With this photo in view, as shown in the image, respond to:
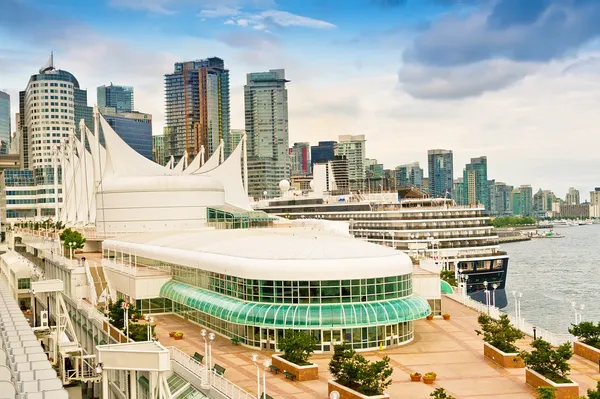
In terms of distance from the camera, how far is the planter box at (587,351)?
1325 inches

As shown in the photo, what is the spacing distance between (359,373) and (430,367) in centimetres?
701

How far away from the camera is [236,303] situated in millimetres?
40219

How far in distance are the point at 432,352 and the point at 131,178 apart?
52.4m

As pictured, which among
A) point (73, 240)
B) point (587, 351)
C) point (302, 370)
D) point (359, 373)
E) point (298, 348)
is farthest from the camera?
point (73, 240)

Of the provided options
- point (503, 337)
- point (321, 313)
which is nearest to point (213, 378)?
point (321, 313)

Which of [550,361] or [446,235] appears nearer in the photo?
A: [550,361]

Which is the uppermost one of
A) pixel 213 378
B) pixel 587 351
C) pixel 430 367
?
pixel 213 378

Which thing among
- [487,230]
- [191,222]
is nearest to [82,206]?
[191,222]

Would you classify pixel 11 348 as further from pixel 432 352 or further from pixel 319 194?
pixel 319 194

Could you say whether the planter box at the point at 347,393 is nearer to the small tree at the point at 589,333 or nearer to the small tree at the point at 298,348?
the small tree at the point at 298,348

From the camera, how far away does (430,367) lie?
33500 mm

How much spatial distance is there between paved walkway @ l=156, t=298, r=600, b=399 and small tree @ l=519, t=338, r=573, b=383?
892 millimetres

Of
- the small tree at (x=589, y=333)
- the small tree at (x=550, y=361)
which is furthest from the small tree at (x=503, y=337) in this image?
the small tree at (x=550, y=361)

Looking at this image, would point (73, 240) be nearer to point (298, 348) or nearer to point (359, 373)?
point (298, 348)
